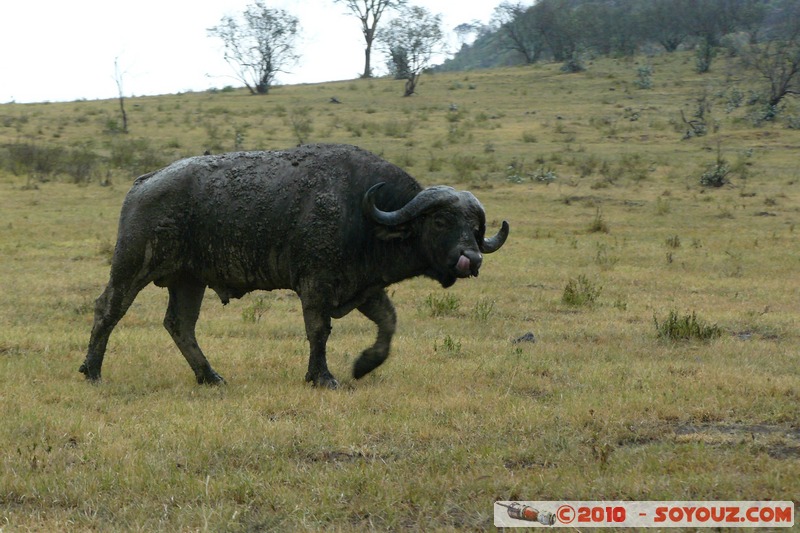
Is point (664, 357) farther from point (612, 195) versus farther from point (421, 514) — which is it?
point (612, 195)

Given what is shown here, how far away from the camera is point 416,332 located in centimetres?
1062

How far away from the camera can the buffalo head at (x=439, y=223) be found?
303 inches

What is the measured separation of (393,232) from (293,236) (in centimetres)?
86

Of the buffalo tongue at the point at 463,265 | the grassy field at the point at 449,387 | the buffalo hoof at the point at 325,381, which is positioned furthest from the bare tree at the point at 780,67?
the buffalo hoof at the point at 325,381

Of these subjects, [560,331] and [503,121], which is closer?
[560,331]

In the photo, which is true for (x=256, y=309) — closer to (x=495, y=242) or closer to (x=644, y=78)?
(x=495, y=242)

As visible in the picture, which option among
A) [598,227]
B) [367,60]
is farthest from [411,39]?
[598,227]

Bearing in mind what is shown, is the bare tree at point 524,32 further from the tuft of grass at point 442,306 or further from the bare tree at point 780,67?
the tuft of grass at point 442,306

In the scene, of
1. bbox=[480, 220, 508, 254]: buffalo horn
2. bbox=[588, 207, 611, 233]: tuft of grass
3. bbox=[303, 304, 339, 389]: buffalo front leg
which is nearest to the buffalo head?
bbox=[480, 220, 508, 254]: buffalo horn

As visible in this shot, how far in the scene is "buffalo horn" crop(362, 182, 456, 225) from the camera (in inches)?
305

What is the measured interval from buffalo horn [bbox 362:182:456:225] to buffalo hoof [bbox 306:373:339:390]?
138 cm

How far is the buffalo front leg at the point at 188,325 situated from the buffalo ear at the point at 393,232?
1873 mm

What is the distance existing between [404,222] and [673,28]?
6283 cm

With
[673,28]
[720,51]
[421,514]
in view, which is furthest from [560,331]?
[673,28]
